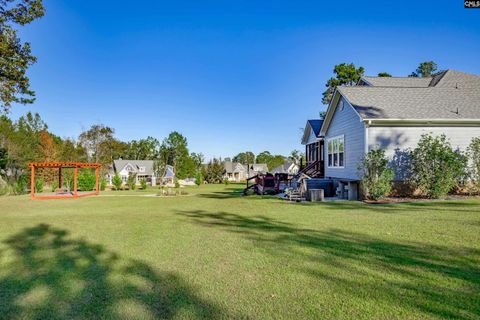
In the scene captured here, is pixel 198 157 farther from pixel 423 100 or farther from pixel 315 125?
pixel 423 100

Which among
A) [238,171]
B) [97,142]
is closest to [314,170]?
[97,142]

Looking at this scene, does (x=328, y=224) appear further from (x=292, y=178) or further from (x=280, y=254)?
(x=292, y=178)

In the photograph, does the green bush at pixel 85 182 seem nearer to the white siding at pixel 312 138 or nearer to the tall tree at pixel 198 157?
the white siding at pixel 312 138

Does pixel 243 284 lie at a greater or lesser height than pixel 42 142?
lesser

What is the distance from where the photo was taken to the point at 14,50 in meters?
15.5

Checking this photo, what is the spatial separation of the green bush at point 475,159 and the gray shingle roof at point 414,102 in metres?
1.29

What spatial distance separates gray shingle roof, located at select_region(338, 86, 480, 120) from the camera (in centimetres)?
1398

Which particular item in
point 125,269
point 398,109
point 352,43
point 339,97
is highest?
point 352,43

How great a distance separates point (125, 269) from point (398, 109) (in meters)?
14.0

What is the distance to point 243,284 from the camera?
3818mm

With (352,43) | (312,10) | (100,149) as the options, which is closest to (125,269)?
(312,10)

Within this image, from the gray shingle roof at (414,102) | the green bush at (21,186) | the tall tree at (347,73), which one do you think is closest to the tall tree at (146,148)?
the green bush at (21,186)

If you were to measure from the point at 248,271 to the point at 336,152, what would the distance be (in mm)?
14559

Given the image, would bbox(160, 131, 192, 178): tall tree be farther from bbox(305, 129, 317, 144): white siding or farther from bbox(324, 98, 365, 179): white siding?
bbox(324, 98, 365, 179): white siding
